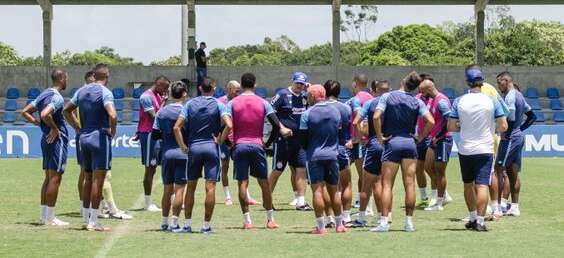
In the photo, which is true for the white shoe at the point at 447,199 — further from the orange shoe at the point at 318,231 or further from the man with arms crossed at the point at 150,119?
the man with arms crossed at the point at 150,119

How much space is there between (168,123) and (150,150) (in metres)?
2.47

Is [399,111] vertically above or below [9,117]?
above

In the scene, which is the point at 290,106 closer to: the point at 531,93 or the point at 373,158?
the point at 373,158

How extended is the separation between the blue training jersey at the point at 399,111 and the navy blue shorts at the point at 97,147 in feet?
11.8

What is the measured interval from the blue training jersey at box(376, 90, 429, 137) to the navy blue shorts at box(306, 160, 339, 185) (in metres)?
0.81

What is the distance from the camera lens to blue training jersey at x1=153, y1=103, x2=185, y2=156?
13.4m

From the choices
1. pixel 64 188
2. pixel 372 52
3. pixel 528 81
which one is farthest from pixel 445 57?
pixel 64 188

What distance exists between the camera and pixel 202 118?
13031 mm

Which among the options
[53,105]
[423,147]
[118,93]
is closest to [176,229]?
[53,105]

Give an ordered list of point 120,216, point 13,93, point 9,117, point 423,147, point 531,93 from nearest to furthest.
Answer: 1. point 120,216
2. point 423,147
3. point 9,117
4. point 13,93
5. point 531,93

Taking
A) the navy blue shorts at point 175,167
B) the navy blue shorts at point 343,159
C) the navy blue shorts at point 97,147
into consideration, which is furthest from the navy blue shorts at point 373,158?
the navy blue shorts at point 97,147

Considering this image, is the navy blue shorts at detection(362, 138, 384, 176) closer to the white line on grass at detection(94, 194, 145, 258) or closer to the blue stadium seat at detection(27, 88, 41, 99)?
the white line on grass at detection(94, 194, 145, 258)

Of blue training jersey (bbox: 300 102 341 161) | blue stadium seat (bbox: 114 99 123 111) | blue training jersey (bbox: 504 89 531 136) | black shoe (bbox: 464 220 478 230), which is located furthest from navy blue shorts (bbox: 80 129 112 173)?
blue stadium seat (bbox: 114 99 123 111)

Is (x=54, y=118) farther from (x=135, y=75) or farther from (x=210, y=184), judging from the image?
(x=135, y=75)
